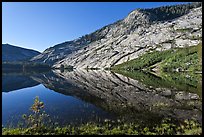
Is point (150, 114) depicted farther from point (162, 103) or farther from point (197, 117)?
point (162, 103)

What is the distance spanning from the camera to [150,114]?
3581 cm

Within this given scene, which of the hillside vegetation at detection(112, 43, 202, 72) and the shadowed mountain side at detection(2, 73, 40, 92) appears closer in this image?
the shadowed mountain side at detection(2, 73, 40, 92)

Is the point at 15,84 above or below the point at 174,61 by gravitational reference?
below

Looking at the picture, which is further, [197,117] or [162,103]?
[162,103]


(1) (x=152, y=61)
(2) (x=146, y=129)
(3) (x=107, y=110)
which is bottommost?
(2) (x=146, y=129)

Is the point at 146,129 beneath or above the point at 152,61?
beneath

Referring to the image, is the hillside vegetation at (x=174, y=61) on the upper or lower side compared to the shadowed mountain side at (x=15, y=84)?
upper

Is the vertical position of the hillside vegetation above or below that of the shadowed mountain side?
above

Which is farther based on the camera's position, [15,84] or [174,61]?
[174,61]

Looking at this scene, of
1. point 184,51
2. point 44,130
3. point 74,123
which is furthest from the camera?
point 184,51

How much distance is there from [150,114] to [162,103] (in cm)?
939

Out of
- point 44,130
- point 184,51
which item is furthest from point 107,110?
point 184,51

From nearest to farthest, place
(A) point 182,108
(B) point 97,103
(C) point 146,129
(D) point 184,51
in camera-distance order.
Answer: (C) point 146,129, (A) point 182,108, (B) point 97,103, (D) point 184,51

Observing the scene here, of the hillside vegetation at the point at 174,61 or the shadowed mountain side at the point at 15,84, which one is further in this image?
the hillside vegetation at the point at 174,61
